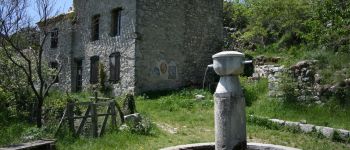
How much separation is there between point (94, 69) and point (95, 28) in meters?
2.01

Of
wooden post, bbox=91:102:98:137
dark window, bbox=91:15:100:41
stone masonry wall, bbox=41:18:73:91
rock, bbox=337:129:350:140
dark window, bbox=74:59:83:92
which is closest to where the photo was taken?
rock, bbox=337:129:350:140

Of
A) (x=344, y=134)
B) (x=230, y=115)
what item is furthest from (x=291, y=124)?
(x=230, y=115)

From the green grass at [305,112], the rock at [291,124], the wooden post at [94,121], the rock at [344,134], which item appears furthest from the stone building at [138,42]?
the rock at [344,134]

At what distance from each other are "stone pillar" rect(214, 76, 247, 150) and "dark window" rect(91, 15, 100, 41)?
50.7ft

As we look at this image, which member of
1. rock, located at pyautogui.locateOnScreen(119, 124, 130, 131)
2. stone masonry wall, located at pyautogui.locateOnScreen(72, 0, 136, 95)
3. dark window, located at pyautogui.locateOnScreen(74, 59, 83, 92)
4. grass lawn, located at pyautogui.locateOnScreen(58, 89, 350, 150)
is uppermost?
stone masonry wall, located at pyautogui.locateOnScreen(72, 0, 136, 95)

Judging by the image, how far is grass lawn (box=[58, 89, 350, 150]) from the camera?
320 inches

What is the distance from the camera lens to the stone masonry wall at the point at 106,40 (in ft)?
56.2

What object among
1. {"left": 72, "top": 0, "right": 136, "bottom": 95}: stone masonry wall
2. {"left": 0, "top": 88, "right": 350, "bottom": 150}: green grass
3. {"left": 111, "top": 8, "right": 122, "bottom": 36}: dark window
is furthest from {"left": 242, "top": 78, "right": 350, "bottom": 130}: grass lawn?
{"left": 111, "top": 8, "right": 122, "bottom": 36}: dark window

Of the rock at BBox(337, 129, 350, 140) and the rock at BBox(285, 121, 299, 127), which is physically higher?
the rock at BBox(285, 121, 299, 127)

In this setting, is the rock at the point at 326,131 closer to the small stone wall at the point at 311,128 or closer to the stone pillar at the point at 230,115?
the small stone wall at the point at 311,128

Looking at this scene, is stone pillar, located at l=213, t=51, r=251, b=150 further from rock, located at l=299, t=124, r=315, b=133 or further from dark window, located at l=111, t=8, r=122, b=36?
dark window, located at l=111, t=8, r=122, b=36

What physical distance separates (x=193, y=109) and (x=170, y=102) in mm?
1279

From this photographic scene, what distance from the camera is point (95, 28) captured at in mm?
19656

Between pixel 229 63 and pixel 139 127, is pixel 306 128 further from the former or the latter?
pixel 229 63
